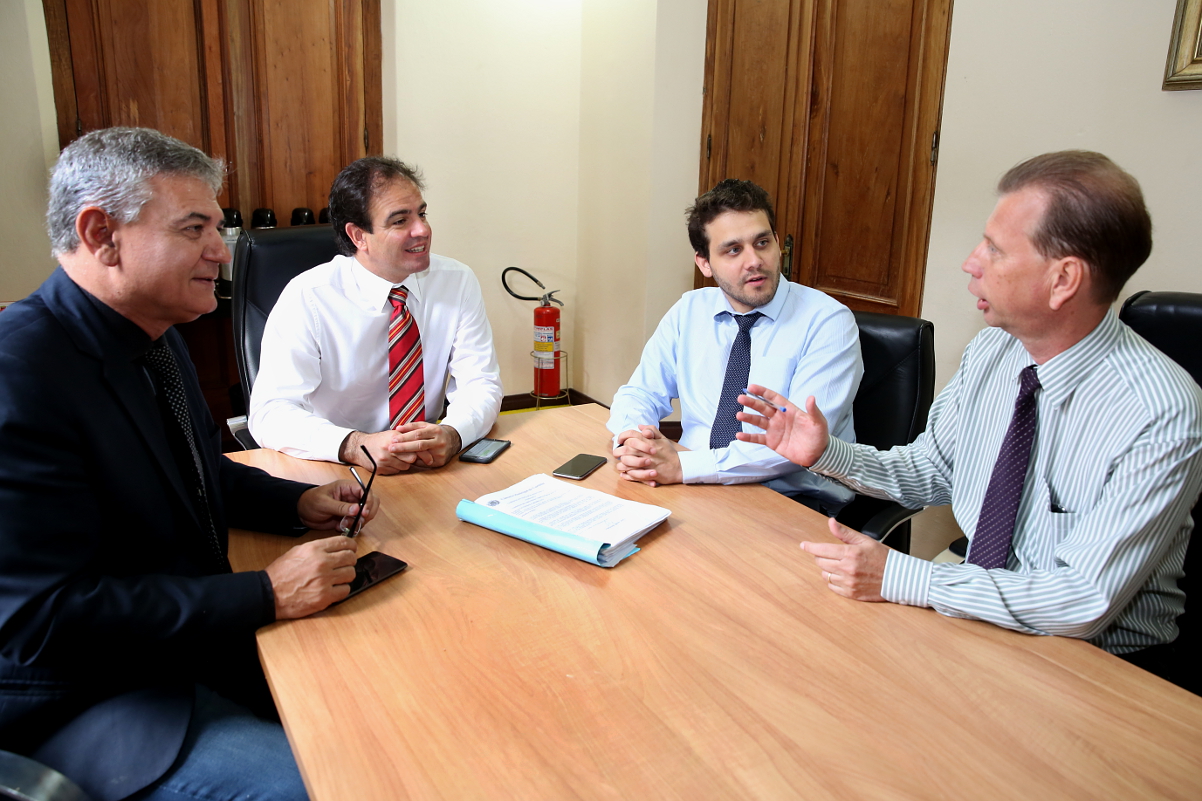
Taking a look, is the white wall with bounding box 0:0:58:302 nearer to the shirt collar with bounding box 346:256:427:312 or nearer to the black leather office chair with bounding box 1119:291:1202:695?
the shirt collar with bounding box 346:256:427:312

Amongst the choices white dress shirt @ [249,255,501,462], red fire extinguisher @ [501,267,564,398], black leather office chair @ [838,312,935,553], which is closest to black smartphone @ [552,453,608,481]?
white dress shirt @ [249,255,501,462]

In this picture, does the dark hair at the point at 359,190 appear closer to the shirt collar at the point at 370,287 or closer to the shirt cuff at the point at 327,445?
the shirt collar at the point at 370,287

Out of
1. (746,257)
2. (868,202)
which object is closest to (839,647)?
(746,257)

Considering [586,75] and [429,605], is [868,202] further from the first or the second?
[429,605]

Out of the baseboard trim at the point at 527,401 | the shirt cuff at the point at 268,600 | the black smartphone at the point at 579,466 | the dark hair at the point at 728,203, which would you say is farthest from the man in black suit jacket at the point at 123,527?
the baseboard trim at the point at 527,401

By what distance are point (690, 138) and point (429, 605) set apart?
2929 millimetres

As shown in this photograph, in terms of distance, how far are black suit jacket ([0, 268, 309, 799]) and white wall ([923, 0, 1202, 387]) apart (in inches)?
83.3

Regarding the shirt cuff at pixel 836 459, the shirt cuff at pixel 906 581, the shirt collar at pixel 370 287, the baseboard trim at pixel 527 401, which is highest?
the shirt collar at pixel 370 287

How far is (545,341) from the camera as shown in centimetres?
414

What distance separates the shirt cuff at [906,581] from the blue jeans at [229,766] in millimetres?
868

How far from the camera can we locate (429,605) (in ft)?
3.85

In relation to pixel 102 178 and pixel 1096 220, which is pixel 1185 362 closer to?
pixel 1096 220

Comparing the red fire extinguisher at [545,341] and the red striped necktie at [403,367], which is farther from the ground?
the red striped necktie at [403,367]

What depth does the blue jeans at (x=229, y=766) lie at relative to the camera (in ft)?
3.37
